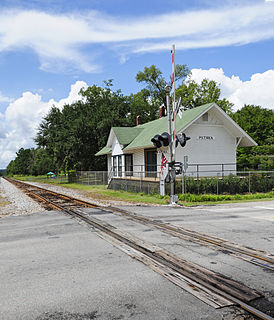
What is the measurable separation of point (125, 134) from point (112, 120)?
10950 mm

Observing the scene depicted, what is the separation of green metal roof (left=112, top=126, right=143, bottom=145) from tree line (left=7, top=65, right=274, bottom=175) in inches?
154

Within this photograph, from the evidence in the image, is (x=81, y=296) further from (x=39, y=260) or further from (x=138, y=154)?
(x=138, y=154)

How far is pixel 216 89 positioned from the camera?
53344 millimetres

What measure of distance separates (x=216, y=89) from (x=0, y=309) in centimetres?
5388

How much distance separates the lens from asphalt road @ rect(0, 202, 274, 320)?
3.94 metres

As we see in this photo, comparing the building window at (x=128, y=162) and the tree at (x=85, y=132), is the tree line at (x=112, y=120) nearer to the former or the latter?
the tree at (x=85, y=132)

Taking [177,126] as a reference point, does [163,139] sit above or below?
below

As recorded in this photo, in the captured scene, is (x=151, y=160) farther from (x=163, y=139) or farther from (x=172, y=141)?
(x=163, y=139)

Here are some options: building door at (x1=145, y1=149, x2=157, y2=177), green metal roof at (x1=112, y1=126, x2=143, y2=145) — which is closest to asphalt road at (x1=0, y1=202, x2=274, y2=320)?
building door at (x1=145, y1=149, x2=157, y2=177)

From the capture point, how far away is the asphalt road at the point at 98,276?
394 centimetres

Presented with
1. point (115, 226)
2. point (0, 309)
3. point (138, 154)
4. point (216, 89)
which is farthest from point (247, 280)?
point (216, 89)

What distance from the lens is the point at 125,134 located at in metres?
30.4

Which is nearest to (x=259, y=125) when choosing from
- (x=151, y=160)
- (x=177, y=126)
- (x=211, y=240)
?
(x=151, y=160)

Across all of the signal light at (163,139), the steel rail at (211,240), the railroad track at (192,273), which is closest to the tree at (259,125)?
the signal light at (163,139)
